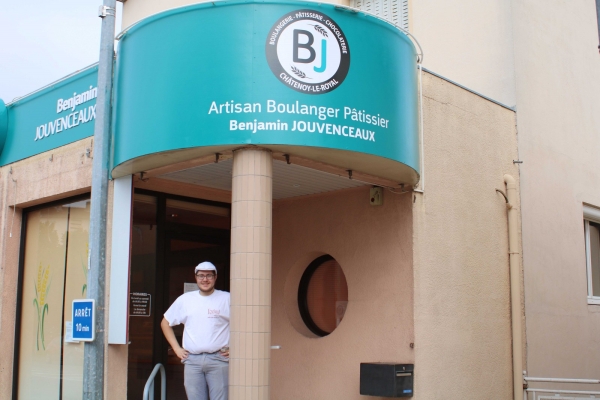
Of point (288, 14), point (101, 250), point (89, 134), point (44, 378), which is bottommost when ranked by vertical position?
point (44, 378)

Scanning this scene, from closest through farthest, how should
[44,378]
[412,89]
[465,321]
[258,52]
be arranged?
[258,52] < [412,89] < [465,321] < [44,378]

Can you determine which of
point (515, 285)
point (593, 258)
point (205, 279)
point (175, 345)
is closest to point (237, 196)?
point (205, 279)

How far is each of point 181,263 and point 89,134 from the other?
1944 millimetres

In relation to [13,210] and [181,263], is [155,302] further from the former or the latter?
[13,210]

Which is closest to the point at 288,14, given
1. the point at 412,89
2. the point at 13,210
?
the point at 412,89

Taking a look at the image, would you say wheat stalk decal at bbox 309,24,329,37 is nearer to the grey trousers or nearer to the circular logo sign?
the circular logo sign

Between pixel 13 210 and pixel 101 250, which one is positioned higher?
pixel 13 210

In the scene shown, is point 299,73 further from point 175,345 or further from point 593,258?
point 593,258

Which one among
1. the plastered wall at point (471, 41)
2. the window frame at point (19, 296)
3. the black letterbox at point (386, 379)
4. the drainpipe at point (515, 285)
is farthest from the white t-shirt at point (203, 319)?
the plastered wall at point (471, 41)

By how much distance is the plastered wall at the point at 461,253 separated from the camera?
26.1ft

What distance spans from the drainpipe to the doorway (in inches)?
146

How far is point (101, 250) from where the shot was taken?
7.15m

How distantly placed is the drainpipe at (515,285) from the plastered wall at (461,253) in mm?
86

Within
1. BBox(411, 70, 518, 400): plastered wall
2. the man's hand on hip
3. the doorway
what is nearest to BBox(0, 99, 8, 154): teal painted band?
the doorway
